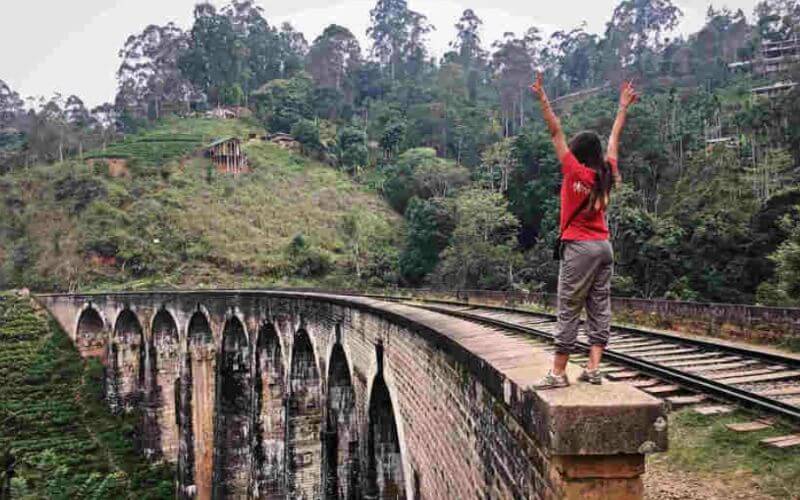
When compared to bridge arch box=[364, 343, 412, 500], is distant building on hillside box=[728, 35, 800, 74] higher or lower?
higher

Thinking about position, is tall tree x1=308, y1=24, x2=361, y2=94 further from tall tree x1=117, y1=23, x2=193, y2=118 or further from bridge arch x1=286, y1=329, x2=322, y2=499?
bridge arch x1=286, y1=329, x2=322, y2=499

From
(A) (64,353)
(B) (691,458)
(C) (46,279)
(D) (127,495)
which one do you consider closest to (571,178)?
(B) (691,458)

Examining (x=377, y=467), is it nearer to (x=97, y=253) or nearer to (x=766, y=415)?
(x=766, y=415)

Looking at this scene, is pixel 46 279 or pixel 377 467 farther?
pixel 46 279

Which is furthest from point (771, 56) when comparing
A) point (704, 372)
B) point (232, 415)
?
point (704, 372)

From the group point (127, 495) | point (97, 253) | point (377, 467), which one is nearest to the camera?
point (377, 467)

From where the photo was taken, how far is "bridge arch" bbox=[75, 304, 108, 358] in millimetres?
28938

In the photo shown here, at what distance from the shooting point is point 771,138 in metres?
31.6

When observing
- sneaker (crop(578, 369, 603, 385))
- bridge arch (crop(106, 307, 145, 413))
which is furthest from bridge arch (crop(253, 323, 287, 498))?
sneaker (crop(578, 369, 603, 385))

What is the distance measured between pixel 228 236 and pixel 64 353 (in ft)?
43.0

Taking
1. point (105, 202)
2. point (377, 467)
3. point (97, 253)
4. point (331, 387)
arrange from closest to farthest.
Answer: point (377, 467) → point (331, 387) → point (97, 253) → point (105, 202)

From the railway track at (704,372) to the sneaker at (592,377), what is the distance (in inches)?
90.6

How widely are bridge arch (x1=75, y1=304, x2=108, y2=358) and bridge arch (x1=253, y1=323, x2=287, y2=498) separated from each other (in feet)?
50.7

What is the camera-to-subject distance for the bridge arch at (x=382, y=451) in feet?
31.3
